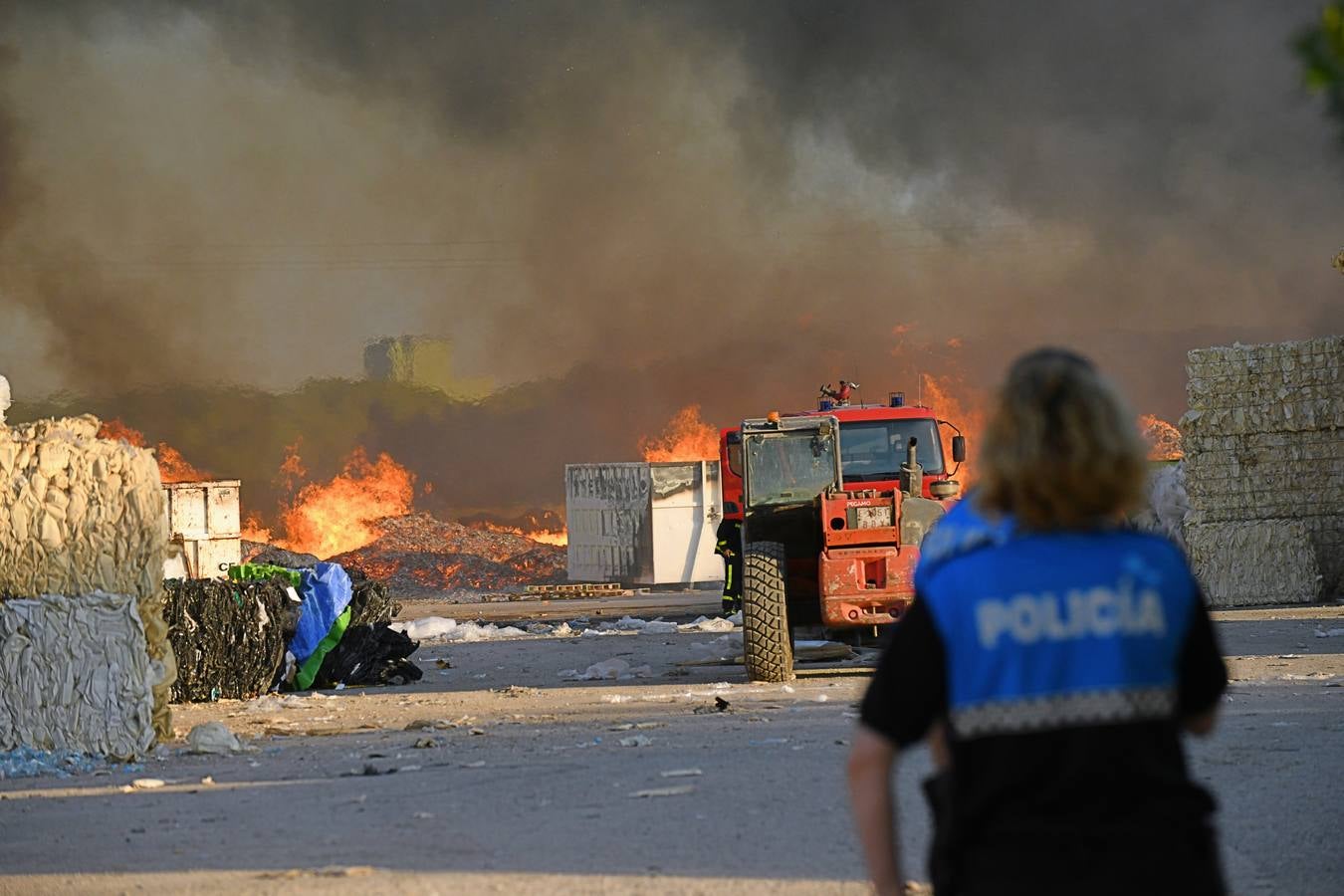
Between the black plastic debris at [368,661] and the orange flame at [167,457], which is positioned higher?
the orange flame at [167,457]

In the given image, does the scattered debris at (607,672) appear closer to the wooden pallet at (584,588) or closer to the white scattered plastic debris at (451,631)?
the white scattered plastic debris at (451,631)

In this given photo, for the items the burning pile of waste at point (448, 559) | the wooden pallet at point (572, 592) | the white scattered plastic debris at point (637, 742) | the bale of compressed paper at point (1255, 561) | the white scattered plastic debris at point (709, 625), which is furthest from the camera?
the burning pile of waste at point (448, 559)

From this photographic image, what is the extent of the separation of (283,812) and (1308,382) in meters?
17.6

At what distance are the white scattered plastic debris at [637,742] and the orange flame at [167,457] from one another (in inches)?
1298

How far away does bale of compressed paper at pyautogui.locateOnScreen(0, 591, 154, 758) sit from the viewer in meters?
10.3

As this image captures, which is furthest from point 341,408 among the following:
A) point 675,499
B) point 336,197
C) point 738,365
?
point 675,499

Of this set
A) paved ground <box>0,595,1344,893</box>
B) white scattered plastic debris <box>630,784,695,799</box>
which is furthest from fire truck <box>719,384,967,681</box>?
white scattered plastic debris <box>630,784,695,799</box>

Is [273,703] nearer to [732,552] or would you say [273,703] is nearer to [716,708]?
[716,708]

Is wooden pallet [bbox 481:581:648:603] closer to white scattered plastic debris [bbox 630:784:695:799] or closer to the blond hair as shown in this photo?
white scattered plastic debris [bbox 630:784:695:799]

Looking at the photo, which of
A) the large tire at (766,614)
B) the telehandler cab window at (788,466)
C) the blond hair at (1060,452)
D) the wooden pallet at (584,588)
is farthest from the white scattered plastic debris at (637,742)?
the wooden pallet at (584,588)

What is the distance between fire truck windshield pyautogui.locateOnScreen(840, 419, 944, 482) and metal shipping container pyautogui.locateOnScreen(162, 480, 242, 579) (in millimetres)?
12296

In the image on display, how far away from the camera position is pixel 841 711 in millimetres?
11617

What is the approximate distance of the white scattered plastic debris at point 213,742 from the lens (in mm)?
10812

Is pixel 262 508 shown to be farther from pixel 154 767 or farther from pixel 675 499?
pixel 154 767
